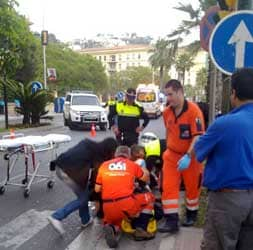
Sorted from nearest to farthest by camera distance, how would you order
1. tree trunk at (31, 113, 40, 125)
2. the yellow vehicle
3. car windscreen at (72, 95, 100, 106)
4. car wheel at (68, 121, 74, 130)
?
tree trunk at (31, 113, 40, 125)
car wheel at (68, 121, 74, 130)
car windscreen at (72, 95, 100, 106)
the yellow vehicle

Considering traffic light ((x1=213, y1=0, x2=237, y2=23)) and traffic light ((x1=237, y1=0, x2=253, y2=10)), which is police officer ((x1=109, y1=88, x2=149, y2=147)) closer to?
traffic light ((x1=213, y1=0, x2=237, y2=23))

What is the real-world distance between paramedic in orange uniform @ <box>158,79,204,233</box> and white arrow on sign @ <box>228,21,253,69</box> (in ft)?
3.11

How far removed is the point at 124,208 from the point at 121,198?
11 cm

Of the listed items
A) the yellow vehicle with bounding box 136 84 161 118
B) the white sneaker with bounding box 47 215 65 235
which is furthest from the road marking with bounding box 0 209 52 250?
the yellow vehicle with bounding box 136 84 161 118

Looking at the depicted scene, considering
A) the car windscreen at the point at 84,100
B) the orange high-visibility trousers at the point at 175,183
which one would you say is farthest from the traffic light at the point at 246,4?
the car windscreen at the point at 84,100

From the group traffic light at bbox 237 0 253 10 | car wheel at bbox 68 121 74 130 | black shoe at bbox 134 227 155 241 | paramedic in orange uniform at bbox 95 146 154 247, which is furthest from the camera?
car wheel at bbox 68 121 74 130

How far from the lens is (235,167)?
3.53 meters

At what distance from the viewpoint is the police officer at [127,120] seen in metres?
9.16

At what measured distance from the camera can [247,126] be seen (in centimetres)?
349

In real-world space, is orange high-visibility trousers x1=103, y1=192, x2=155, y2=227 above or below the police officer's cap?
below

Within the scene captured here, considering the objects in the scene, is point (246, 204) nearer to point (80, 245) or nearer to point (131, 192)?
point (131, 192)

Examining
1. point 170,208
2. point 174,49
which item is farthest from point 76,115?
point 170,208

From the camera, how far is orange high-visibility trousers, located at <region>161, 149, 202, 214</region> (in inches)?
239

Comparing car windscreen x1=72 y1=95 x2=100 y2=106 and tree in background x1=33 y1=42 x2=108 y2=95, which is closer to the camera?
car windscreen x1=72 y1=95 x2=100 y2=106
